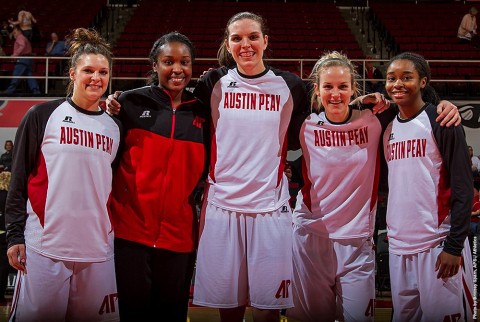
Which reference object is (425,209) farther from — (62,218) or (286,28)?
(286,28)

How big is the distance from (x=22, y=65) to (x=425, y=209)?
949 centimetres

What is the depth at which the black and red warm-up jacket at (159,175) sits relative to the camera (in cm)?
361

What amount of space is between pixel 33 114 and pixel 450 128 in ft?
7.91

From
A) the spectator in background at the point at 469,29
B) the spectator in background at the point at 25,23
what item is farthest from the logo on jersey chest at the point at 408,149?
the spectator in background at the point at 469,29

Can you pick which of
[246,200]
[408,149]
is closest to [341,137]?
[408,149]

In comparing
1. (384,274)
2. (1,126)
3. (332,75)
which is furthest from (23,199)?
(1,126)

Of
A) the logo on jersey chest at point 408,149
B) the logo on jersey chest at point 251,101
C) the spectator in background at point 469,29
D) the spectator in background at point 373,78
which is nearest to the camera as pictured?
the logo on jersey chest at point 408,149

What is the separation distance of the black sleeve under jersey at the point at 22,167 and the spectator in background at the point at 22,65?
753 cm

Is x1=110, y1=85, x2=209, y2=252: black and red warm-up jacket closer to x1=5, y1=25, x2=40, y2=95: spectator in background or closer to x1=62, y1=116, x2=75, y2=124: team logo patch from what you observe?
x1=62, y1=116, x2=75, y2=124: team logo patch

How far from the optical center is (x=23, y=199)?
3420 mm

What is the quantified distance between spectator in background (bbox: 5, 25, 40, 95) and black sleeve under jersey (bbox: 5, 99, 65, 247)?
7.53 m

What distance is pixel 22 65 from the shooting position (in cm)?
1121

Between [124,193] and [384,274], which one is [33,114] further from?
[384,274]

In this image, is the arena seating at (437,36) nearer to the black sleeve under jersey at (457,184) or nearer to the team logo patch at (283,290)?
the black sleeve under jersey at (457,184)
